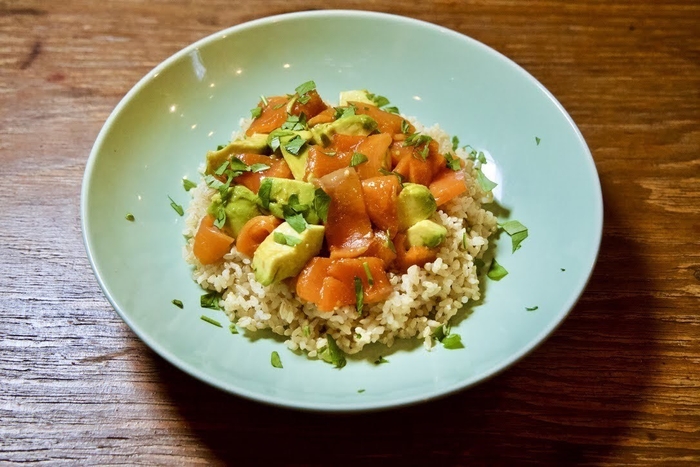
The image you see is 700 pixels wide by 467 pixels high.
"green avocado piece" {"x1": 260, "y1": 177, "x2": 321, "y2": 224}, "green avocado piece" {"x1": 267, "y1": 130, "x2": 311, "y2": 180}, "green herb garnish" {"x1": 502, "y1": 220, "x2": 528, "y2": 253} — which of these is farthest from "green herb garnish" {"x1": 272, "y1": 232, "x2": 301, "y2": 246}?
"green herb garnish" {"x1": 502, "y1": 220, "x2": 528, "y2": 253}

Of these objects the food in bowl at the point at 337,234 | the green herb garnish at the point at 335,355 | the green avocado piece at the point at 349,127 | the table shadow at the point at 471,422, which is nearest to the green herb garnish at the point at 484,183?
the food in bowl at the point at 337,234

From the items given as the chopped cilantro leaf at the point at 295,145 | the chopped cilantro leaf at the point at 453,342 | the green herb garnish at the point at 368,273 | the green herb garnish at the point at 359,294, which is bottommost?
the chopped cilantro leaf at the point at 453,342

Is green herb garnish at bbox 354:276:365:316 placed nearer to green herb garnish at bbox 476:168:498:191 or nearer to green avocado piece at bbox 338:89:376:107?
green herb garnish at bbox 476:168:498:191

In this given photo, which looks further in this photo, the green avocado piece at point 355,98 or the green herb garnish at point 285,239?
the green avocado piece at point 355,98

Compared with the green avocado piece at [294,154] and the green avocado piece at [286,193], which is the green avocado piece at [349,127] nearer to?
the green avocado piece at [294,154]

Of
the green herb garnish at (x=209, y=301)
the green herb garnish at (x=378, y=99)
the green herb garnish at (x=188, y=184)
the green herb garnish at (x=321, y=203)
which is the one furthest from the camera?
the green herb garnish at (x=378, y=99)

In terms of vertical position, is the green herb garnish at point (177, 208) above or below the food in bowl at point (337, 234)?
below

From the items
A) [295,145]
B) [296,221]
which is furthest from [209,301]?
[295,145]
